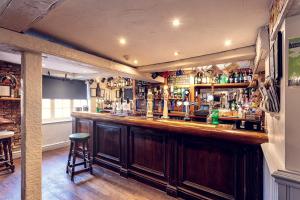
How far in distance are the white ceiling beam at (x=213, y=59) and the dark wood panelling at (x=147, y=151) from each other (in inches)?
65.8

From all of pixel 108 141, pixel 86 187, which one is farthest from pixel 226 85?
pixel 86 187

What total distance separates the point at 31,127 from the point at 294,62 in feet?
9.07

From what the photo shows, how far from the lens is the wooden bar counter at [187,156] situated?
2012 mm

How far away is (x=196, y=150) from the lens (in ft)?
8.01

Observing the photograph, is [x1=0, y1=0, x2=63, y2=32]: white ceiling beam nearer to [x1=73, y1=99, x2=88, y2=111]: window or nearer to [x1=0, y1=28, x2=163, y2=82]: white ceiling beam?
[x1=0, y1=28, x2=163, y2=82]: white ceiling beam

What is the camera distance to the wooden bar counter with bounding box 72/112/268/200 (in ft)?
6.60

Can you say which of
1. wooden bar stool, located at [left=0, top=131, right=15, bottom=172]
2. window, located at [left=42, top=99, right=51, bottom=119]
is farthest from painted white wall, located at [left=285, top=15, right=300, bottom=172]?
window, located at [left=42, top=99, right=51, bottom=119]

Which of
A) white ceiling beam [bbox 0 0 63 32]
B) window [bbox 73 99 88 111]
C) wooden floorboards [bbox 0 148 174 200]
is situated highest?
white ceiling beam [bbox 0 0 63 32]

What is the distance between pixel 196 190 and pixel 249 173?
76 cm

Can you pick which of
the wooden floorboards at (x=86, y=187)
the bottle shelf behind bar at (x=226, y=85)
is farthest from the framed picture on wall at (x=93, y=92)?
the bottle shelf behind bar at (x=226, y=85)

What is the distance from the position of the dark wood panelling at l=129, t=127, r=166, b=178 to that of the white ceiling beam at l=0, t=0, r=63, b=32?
2.12 m

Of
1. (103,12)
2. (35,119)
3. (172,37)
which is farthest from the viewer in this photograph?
(172,37)

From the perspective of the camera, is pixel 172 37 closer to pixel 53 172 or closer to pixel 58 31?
pixel 58 31

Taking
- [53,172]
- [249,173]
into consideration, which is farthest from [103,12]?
[53,172]
